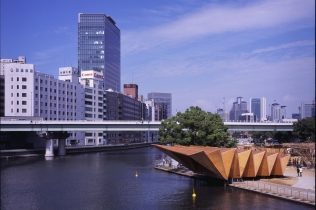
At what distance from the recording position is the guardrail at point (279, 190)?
40844 millimetres

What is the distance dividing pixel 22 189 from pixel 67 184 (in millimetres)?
6952

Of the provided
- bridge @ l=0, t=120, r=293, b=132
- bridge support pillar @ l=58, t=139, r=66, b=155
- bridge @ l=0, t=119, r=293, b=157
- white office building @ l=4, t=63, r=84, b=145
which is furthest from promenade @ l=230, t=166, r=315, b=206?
white office building @ l=4, t=63, r=84, b=145

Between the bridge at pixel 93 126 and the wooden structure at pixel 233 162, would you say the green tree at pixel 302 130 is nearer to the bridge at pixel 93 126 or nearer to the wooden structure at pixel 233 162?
the bridge at pixel 93 126

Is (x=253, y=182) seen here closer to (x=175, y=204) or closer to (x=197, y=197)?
(x=197, y=197)

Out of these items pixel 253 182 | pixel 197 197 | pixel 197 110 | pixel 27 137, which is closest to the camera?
pixel 197 197

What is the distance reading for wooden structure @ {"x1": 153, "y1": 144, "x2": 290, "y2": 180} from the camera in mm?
50219

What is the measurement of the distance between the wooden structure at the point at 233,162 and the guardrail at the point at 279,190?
6.37 ft

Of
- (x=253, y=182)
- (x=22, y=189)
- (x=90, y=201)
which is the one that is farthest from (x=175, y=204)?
(x=22, y=189)

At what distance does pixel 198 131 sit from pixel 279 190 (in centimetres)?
3057

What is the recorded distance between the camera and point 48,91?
146 meters

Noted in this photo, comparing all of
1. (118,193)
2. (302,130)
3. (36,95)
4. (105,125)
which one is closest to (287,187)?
(118,193)

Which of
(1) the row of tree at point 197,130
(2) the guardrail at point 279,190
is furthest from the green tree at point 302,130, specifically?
(2) the guardrail at point 279,190

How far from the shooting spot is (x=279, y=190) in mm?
45188

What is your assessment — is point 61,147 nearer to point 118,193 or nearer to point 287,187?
point 118,193
